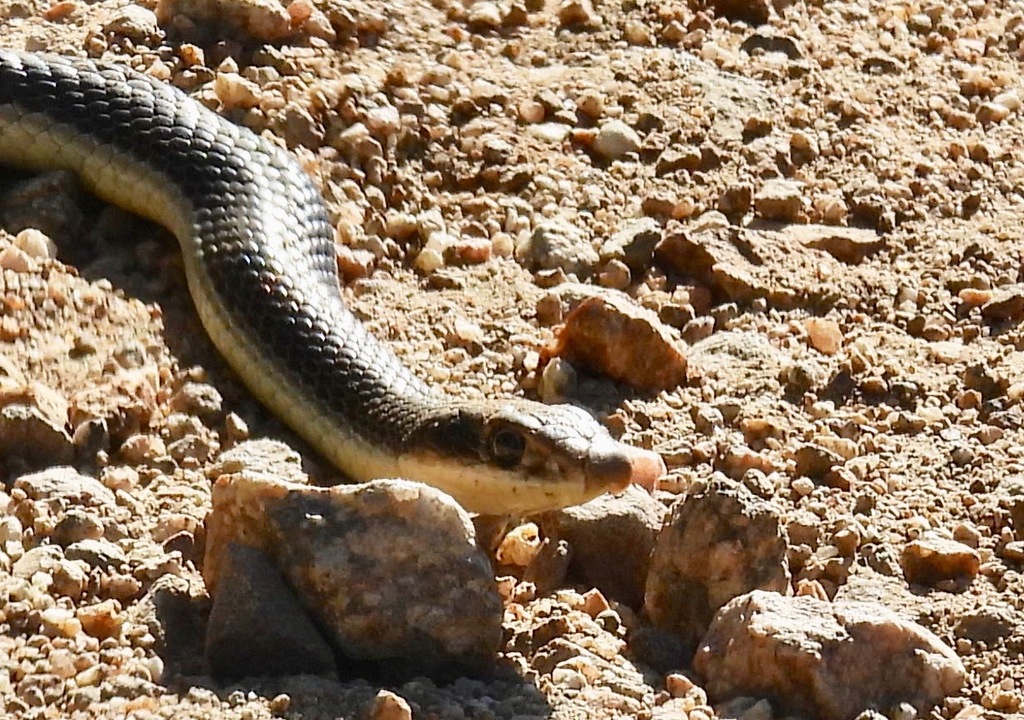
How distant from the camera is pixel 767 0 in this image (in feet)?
27.6

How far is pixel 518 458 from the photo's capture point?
16.8 ft

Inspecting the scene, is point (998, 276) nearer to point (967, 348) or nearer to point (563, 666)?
point (967, 348)

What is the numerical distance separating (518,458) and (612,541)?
339 mm

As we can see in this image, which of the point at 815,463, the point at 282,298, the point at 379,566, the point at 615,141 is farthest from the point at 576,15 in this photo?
the point at 379,566

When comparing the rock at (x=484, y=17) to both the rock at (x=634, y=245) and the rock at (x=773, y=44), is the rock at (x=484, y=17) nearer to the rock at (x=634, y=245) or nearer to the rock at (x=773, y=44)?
the rock at (x=773, y=44)

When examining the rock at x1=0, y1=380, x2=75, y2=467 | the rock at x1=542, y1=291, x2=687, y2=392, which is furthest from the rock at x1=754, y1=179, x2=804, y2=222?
the rock at x1=0, y1=380, x2=75, y2=467

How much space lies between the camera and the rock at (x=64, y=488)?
4.80 metres

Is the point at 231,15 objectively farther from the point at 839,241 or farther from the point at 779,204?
the point at 839,241

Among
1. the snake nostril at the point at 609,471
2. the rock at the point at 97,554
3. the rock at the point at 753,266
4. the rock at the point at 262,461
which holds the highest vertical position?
the snake nostril at the point at 609,471

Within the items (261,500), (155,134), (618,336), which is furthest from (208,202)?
(261,500)

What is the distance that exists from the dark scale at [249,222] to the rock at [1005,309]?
6.81 ft

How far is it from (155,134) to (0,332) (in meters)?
1.11

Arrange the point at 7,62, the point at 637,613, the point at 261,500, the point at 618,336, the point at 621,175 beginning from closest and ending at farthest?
1. the point at 261,500
2. the point at 637,613
3. the point at 618,336
4. the point at 7,62
5. the point at 621,175

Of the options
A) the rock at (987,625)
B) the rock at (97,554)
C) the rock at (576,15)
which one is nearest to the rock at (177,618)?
the rock at (97,554)
